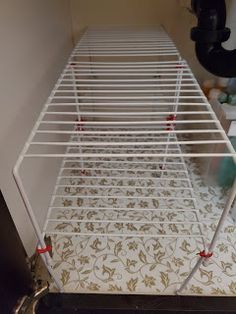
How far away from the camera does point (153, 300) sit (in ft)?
3.21

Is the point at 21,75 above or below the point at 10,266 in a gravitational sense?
above

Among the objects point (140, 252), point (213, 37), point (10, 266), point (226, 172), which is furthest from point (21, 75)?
point (226, 172)

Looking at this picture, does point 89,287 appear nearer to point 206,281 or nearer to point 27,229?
point 27,229

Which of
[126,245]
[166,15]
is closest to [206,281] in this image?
[126,245]

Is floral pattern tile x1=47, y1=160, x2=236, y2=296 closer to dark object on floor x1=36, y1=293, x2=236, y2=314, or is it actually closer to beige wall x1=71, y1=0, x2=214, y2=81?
dark object on floor x1=36, y1=293, x2=236, y2=314

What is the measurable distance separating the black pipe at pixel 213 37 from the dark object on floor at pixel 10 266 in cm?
97

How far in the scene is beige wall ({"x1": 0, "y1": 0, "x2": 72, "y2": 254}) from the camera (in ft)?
2.49

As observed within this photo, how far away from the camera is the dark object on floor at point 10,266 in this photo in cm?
59

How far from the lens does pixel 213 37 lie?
101 centimetres

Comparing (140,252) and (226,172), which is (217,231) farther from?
(226,172)

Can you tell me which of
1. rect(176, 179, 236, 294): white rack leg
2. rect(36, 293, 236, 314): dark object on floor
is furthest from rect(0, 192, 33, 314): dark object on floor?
rect(176, 179, 236, 294): white rack leg

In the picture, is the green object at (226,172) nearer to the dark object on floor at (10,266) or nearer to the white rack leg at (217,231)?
the white rack leg at (217,231)

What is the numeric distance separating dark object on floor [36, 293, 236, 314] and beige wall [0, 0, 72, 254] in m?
0.24

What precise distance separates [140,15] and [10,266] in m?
1.49
